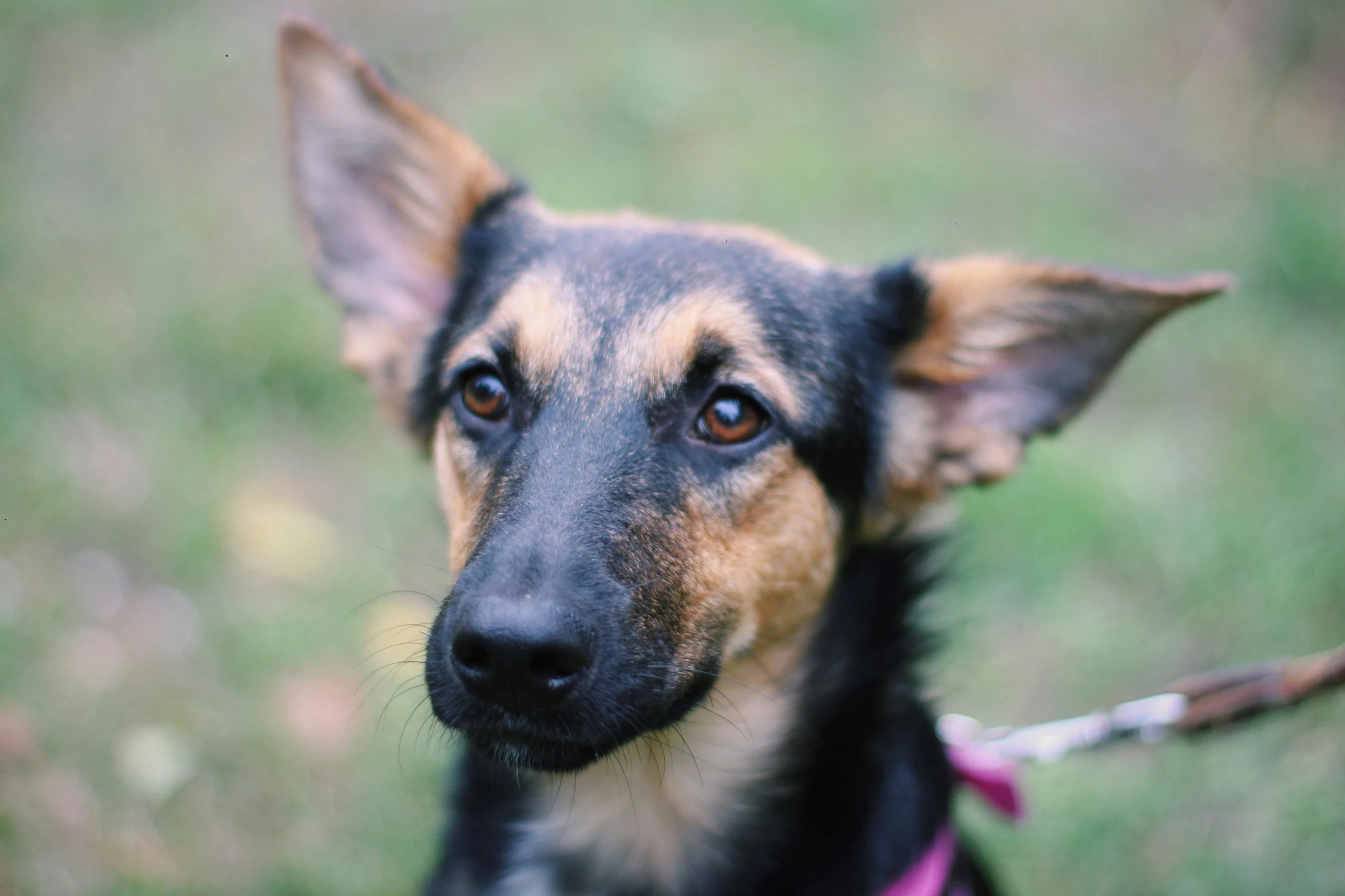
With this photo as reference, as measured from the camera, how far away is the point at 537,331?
3.00m

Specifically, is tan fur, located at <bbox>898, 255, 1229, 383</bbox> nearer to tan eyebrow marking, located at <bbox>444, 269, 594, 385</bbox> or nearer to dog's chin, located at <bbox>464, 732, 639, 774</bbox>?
tan eyebrow marking, located at <bbox>444, 269, 594, 385</bbox>

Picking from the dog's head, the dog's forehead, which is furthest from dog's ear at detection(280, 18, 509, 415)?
the dog's forehead

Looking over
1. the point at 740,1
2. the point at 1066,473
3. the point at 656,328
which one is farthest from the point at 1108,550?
the point at 740,1

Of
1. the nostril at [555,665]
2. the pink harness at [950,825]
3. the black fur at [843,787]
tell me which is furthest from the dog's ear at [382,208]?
the pink harness at [950,825]

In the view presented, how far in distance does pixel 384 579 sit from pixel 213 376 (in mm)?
1861

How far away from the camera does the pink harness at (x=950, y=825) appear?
2945 mm

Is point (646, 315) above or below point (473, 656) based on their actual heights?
above

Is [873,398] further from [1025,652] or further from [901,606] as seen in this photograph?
[1025,652]

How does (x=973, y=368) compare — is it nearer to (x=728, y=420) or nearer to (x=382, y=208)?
(x=728, y=420)

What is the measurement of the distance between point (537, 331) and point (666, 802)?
1513 millimetres

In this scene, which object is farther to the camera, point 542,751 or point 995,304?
point 995,304

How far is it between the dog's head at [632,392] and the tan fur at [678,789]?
0.83 ft

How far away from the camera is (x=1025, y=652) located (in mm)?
5629

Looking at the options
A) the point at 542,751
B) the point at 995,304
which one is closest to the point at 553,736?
the point at 542,751
